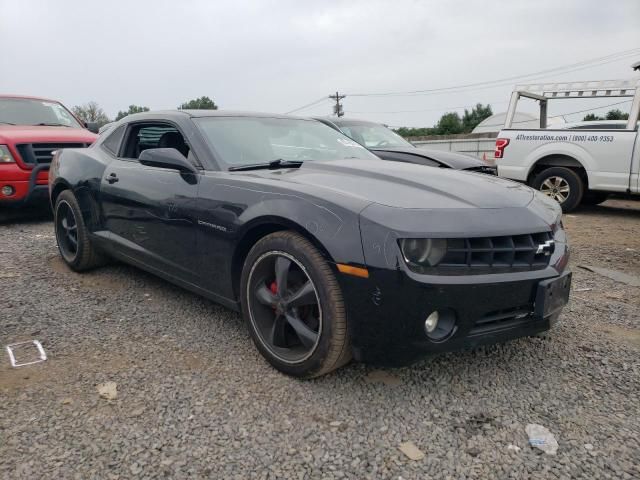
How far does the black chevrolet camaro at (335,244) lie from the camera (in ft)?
7.13

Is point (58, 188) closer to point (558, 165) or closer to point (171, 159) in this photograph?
point (171, 159)

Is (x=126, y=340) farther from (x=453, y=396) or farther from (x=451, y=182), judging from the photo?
(x=451, y=182)

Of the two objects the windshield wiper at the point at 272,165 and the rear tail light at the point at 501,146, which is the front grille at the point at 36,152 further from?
the rear tail light at the point at 501,146

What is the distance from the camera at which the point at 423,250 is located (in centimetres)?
218

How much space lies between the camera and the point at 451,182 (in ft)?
9.07

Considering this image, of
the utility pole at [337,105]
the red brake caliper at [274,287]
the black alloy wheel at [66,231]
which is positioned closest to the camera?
the red brake caliper at [274,287]

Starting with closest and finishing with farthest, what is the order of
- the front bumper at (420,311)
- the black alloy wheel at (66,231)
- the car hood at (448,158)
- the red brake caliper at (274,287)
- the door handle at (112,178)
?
the front bumper at (420,311) → the red brake caliper at (274,287) → the door handle at (112,178) → the black alloy wheel at (66,231) → the car hood at (448,158)

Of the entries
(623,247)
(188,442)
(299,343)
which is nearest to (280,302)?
(299,343)

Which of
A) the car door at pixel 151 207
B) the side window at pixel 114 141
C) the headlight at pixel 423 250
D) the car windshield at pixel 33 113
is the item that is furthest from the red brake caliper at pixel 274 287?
the car windshield at pixel 33 113

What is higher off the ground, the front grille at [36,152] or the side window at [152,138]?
the side window at [152,138]

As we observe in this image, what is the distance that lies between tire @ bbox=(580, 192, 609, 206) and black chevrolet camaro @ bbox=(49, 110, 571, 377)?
6.18m

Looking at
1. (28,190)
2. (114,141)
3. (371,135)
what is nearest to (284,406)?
(114,141)

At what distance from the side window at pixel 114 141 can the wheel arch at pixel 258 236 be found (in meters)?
1.89

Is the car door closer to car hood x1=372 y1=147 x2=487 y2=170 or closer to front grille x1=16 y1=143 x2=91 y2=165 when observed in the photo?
front grille x1=16 y1=143 x2=91 y2=165
